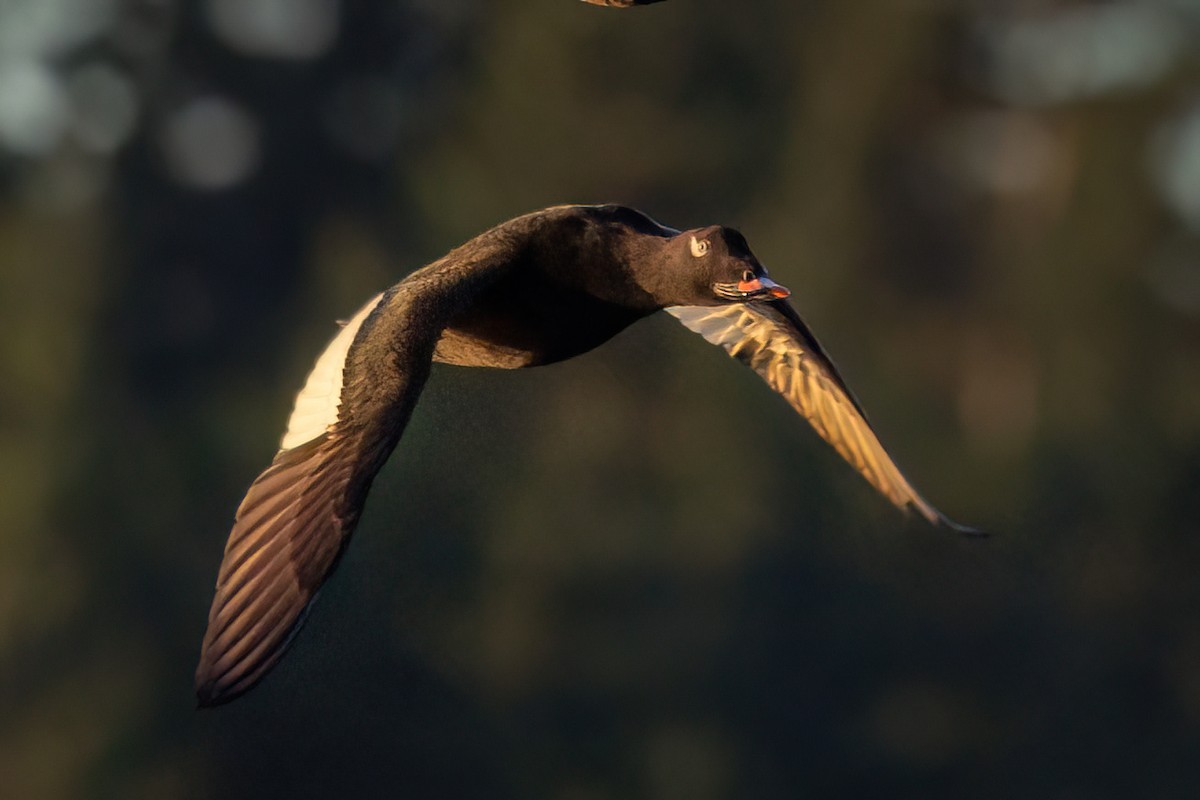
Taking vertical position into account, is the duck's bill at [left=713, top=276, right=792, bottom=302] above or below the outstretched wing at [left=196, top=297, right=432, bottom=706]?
above

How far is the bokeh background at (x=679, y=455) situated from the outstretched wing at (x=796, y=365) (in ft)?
33.0

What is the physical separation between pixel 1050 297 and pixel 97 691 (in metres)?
8.80

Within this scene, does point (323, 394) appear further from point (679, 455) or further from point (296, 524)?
point (679, 455)

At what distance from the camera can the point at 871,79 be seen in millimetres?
20500

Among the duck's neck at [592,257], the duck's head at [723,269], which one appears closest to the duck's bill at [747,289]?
the duck's head at [723,269]

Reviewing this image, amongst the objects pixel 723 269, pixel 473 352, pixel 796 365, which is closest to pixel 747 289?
pixel 723 269

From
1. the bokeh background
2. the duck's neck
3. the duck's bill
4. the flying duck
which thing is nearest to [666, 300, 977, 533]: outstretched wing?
the flying duck

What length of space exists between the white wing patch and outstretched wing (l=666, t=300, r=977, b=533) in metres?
0.93

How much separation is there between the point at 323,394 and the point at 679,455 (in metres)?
13.4

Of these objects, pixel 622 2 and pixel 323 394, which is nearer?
pixel 622 2

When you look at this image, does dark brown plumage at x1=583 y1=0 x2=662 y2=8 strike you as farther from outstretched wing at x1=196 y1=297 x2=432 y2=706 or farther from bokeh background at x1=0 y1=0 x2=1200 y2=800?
bokeh background at x1=0 y1=0 x2=1200 y2=800

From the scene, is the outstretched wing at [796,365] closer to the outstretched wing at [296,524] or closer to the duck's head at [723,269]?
the duck's head at [723,269]

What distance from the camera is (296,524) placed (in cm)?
327

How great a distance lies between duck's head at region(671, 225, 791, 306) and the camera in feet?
12.5
